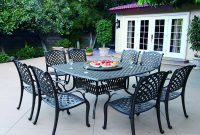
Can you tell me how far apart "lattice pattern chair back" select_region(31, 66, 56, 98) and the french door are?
745 cm

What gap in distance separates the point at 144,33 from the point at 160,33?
842 millimetres

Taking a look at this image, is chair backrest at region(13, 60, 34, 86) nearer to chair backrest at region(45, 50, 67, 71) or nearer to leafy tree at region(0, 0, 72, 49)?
chair backrest at region(45, 50, 67, 71)

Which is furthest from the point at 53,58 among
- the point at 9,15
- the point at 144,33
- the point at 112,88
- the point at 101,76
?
the point at 144,33

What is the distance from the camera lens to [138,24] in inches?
427

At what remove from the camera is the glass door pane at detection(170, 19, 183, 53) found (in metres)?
9.44

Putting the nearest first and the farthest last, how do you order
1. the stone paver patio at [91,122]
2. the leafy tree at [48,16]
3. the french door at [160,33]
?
the stone paver patio at [91,122], the french door at [160,33], the leafy tree at [48,16]

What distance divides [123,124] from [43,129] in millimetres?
1253

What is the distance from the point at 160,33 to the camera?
33.0 feet

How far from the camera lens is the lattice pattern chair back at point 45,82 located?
300cm

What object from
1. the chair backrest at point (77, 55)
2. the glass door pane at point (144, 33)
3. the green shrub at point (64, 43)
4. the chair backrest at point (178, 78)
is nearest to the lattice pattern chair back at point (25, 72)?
the chair backrest at point (77, 55)

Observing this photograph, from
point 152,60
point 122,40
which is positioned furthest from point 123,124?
point 122,40

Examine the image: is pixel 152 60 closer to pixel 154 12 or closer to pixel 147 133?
pixel 147 133

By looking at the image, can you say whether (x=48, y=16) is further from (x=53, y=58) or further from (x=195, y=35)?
(x=195, y=35)

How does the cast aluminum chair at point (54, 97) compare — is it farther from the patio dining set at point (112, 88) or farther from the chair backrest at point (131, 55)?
the chair backrest at point (131, 55)
